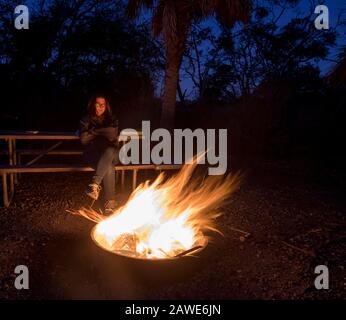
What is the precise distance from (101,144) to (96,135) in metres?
0.14

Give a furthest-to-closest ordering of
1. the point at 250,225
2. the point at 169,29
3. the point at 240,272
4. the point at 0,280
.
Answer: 1. the point at 169,29
2. the point at 250,225
3. the point at 240,272
4. the point at 0,280

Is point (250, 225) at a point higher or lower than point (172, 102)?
lower

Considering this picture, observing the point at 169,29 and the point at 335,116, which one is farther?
the point at 335,116

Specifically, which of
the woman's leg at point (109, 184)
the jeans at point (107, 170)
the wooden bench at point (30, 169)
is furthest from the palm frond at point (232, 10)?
the woman's leg at point (109, 184)

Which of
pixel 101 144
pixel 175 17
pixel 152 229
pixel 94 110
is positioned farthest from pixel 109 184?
pixel 175 17

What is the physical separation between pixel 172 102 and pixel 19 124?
3971 millimetres

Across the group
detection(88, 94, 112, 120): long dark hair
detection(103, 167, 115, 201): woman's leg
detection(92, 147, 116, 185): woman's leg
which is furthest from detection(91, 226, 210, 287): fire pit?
detection(88, 94, 112, 120): long dark hair

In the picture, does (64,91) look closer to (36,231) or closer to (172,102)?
(172,102)

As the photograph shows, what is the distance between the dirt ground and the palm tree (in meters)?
3.38

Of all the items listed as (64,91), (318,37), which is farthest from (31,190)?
(318,37)

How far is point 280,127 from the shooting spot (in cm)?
1012

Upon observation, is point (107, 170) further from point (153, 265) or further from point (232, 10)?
point (232, 10)

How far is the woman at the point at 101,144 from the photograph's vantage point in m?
4.68
